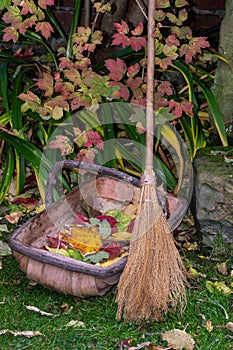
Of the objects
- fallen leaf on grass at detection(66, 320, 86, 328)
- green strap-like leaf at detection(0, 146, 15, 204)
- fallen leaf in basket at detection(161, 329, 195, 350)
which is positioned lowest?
fallen leaf in basket at detection(161, 329, 195, 350)

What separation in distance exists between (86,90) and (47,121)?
0.31 metres

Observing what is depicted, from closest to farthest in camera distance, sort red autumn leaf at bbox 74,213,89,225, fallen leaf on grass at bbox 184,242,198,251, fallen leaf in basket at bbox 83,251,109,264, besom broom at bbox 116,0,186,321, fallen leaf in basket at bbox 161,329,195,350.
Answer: fallen leaf in basket at bbox 161,329,195,350
besom broom at bbox 116,0,186,321
fallen leaf in basket at bbox 83,251,109,264
red autumn leaf at bbox 74,213,89,225
fallen leaf on grass at bbox 184,242,198,251

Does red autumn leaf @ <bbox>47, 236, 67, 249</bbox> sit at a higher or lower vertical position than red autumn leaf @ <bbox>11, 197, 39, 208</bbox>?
lower

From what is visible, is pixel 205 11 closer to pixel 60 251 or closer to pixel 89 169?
pixel 89 169

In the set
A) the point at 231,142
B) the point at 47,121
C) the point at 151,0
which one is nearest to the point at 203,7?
the point at 231,142

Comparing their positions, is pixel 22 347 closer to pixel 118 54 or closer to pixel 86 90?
pixel 86 90

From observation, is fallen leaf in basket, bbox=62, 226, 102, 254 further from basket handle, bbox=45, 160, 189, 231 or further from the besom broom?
the besom broom

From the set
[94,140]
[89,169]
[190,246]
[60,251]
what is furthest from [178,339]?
[94,140]

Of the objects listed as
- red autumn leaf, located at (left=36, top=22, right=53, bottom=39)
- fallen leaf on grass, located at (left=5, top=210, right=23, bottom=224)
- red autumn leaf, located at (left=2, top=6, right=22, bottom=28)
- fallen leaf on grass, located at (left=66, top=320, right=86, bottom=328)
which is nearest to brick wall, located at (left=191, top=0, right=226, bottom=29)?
red autumn leaf, located at (left=36, top=22, right=53, bottom=39)

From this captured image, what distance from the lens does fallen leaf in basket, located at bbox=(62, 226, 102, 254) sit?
250 cm

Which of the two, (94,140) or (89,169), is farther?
(94,140)

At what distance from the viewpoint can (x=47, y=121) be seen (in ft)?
10.3

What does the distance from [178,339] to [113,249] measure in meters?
0.49

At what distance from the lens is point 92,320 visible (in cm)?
226
